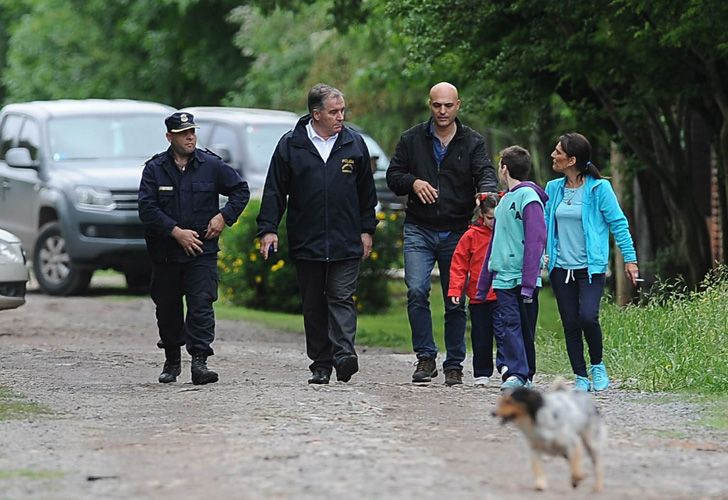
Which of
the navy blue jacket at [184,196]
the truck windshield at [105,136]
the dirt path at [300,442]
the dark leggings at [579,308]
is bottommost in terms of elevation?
the dirt path at [300,442]

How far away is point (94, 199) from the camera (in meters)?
19.9

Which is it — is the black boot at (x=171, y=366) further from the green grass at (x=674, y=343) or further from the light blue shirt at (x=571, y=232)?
the green grass at (x=674, y=343)

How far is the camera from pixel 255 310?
20625 mm

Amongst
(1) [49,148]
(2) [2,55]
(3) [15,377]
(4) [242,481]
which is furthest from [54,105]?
(2) [2,55]

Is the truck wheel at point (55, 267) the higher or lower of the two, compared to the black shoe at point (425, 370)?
higher

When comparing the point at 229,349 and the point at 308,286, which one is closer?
the point at 308,286

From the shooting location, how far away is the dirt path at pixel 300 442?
289 inches

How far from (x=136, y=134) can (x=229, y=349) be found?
6.52 meters

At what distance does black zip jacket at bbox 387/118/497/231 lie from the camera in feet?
37.0

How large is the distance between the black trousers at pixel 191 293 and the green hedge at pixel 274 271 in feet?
27.5

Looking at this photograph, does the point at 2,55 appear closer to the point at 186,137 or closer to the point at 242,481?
the point at 186,137

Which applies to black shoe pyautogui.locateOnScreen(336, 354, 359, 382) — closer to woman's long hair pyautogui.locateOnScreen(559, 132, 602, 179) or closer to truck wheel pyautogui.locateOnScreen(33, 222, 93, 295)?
woman's long hair pyautogui.locateOnScreen(559, 132, 602, 179)

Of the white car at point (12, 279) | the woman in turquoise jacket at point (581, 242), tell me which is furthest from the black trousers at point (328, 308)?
the white car at point (12, 279)

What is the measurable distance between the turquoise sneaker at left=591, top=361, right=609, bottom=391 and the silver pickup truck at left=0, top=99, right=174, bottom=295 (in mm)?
9807
